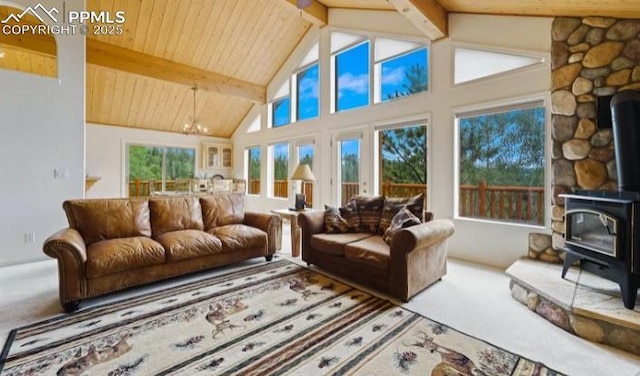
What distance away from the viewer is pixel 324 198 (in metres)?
5.84

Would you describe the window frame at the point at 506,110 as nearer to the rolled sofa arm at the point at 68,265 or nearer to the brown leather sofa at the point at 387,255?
the brown leather sofa at the point at 387,255

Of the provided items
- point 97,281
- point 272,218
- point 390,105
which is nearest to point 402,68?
point 390,105

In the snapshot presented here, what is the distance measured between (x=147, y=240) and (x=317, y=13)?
16.1 feet

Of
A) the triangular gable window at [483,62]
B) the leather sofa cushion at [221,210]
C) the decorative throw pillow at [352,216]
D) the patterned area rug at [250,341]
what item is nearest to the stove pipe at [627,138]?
the triangular gable window at [483,62]

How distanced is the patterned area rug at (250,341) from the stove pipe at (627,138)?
1.74 meters

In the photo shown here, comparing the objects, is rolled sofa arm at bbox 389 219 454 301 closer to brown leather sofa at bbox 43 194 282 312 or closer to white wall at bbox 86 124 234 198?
brown leather sofa at bbox 43 194 282 312

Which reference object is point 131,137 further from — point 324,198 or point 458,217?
point 458,217

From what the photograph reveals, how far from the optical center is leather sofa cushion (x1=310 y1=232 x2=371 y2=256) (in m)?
3.11

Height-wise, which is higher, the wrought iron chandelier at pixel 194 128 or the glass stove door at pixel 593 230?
the wrought iron chandelier at pixel 194 128

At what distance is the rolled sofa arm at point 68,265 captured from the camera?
2346 mm

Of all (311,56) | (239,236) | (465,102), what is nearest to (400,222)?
(239,236)

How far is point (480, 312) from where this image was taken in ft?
7.88

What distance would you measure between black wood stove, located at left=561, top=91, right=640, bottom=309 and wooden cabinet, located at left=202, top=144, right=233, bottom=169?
857 centimetres

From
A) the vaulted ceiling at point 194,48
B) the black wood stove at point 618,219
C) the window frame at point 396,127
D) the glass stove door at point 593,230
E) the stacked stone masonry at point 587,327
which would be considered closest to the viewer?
the stacked stone masonry at point 587,327
